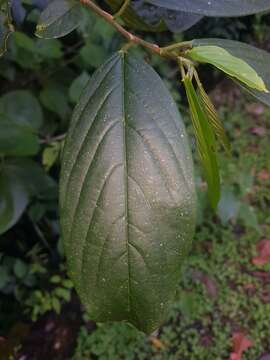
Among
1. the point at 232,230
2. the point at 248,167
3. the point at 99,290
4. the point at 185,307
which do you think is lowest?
the point at 185,307

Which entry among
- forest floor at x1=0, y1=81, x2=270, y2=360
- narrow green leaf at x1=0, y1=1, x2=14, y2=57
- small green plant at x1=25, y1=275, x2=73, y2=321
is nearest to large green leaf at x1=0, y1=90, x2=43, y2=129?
small green plant at x1=25, y1=275, x2=73, y2=321

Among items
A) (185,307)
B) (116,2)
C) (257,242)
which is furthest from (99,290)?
(257,242)

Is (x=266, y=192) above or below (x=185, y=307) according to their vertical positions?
above

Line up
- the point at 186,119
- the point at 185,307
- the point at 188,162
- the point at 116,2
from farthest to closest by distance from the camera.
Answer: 1. the point at 186,119
2. the point at 185,307
3. the point at 116,2
4. the point at 188,162

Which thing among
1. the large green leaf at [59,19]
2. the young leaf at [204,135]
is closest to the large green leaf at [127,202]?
the young leaf at [204,135]

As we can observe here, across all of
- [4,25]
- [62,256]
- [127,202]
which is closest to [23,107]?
[62,256]

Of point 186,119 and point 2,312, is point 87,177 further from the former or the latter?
point 186,119

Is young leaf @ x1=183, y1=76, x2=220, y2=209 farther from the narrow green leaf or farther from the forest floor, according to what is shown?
the forest floor

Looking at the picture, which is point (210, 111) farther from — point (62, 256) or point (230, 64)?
point (62, 256)
